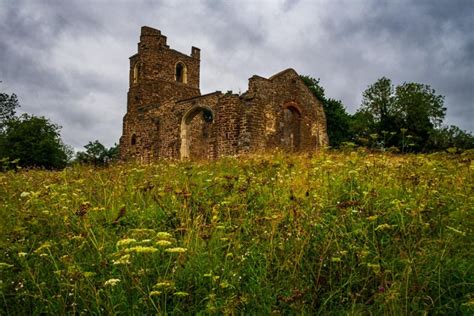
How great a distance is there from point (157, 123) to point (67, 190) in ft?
65.6

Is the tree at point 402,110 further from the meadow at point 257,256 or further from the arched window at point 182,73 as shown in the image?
the meadow at point 257,256

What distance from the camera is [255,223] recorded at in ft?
12.2

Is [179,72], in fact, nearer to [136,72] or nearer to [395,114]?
[136,72]

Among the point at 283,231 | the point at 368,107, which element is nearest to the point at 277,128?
the point at 283,231

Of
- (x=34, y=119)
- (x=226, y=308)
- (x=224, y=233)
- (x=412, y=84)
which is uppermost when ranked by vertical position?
(x=412, y=84)

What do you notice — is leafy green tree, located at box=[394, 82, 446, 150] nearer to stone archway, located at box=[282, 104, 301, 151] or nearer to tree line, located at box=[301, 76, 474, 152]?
tree line, located at box=[301, 76, 474, 152]

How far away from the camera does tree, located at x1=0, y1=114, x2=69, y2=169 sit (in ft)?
101

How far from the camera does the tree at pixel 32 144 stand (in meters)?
30.8

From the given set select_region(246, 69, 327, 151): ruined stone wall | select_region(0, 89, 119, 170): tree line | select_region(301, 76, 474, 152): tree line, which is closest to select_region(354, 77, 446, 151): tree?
select_region(301, 76, 474, 152): tree line

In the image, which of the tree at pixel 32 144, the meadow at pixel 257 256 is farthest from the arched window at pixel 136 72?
the meadow at pixel 257 256

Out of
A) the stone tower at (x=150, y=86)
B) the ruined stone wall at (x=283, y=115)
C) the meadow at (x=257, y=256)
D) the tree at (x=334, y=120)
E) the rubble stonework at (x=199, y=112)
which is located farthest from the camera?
the tree at (x=334, y=120)

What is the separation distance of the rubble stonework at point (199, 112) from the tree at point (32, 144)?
8464 mm

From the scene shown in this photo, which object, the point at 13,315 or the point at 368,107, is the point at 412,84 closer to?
the point at 368,107

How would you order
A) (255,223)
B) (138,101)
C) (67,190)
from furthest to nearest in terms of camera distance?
(138,101) → (67,190) → (255,223)
